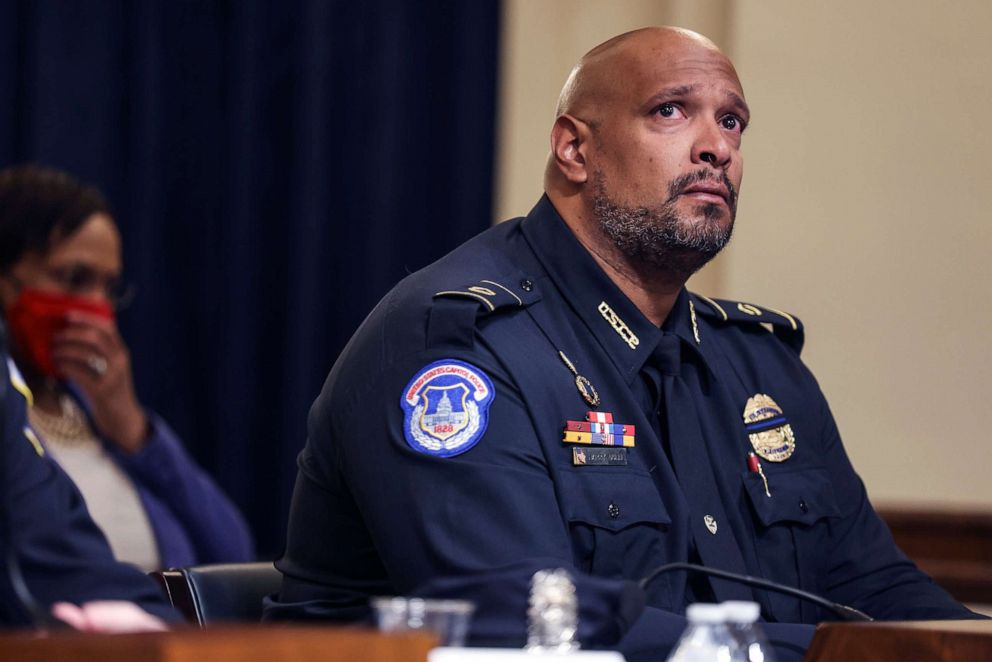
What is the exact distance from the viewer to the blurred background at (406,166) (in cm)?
331

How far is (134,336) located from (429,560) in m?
2.20

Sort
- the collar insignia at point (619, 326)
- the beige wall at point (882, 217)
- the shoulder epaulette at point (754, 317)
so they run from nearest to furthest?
the collar insignia at point (619, 326), the shoulder epaulette at point (754, 317), the beige wall at point (882, 217)

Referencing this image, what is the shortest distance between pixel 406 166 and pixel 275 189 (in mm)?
340

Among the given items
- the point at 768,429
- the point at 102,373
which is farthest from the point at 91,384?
the point at 768,429

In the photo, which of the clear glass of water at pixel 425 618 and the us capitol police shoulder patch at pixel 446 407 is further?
the us capitol police shoulder patch at pixel 446 407

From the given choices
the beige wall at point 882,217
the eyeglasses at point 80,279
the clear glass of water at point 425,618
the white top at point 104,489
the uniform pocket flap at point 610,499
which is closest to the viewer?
the clear glass of water at point 425,618

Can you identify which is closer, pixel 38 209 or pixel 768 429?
pixel 768 429

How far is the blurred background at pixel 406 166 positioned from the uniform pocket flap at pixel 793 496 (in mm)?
1125

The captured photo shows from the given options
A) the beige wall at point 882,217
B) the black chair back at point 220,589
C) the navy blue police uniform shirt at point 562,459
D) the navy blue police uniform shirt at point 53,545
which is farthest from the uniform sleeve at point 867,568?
the navy blue police uniform shirt at point 53,545

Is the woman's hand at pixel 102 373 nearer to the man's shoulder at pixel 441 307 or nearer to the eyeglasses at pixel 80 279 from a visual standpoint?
the eyeglasses at pixel 80 279

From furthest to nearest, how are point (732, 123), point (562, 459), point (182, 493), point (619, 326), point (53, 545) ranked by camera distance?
point (182, 493), point (732, 123), point (619, 326), point (562, 459), point (53, 545)

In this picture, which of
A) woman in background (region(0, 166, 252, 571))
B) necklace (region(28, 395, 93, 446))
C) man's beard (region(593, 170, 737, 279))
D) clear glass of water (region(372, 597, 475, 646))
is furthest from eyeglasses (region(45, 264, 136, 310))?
clear glass of water (region(372, 597, 475, 646))

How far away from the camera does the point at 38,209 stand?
10.0 ft

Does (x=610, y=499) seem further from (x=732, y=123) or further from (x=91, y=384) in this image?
(x=91, y=384)
